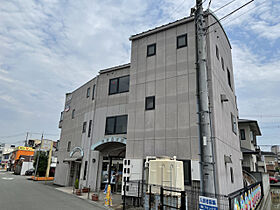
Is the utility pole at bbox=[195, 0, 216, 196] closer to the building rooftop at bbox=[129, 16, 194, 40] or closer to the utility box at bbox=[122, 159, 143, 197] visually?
the building rooftop at bbox=[129, 16, 194, 40]

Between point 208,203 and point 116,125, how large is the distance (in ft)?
40.1

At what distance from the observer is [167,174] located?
9.39 meters

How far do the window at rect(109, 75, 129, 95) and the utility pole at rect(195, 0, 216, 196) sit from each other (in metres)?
11.1

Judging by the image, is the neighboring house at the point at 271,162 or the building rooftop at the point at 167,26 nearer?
the building rooftop at the point at 167,26

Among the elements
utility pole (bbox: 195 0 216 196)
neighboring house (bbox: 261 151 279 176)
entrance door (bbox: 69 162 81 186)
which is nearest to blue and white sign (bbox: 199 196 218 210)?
utility pole (bbox: 195 0 216 196)

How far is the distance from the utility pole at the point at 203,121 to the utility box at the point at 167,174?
381 cm

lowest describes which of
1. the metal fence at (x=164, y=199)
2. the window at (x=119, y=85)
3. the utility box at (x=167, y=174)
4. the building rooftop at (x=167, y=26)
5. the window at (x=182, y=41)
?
the metal fence at (x=164, y=199)

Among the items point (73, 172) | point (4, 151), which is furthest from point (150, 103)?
point (4, 151)

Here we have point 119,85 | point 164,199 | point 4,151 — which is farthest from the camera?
point 4,151

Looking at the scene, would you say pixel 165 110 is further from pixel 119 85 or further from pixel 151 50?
pixel 119 85

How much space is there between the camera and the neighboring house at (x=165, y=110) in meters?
10.9

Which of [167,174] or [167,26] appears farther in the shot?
[167,26]

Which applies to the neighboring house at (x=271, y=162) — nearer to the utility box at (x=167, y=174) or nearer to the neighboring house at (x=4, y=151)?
the utility box at (x=167, y=174)

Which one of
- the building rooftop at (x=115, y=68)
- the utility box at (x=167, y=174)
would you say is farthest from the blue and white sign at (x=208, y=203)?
the building rooftop at (x=115, y=68)
